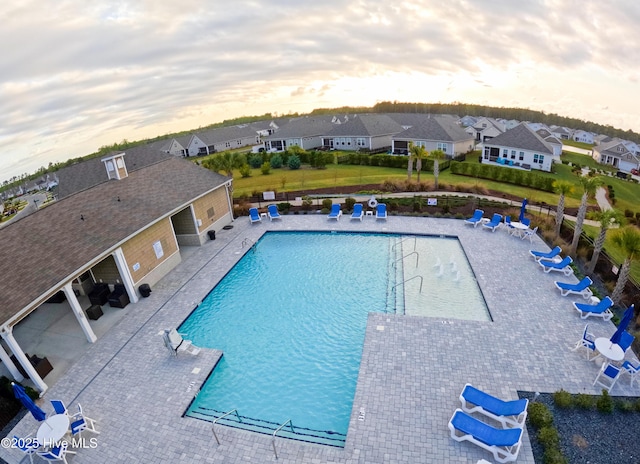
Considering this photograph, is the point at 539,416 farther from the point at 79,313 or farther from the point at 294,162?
the point at 294,162

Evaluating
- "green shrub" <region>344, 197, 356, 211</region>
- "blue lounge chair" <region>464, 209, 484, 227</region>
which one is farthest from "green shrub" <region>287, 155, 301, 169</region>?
"blue lounge chair" <region>464, 209, 484, 227</region>

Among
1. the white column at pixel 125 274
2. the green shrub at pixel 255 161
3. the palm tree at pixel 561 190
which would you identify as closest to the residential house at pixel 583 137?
the green shrub at pixel 255 161

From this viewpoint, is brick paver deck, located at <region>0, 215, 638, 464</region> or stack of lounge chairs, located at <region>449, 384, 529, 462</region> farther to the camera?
brick paver deck, located at <region>0, 215, 638, 464</region>

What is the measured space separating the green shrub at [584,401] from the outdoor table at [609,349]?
1675mm

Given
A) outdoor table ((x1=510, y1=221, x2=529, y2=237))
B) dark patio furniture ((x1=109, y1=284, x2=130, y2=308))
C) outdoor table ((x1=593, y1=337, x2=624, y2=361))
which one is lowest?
outdoor table ((x1=593, y1=337, x2=624, y2=361))

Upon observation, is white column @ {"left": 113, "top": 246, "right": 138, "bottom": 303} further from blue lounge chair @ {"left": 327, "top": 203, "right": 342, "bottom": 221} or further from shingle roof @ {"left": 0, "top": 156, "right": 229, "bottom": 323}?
blue lounge chair @ {"left": 327, "top": 203, "right": 342, "bottom": 221}

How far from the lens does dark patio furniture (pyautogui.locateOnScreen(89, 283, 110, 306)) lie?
1591 cm

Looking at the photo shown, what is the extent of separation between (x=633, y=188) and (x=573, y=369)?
44.7 m

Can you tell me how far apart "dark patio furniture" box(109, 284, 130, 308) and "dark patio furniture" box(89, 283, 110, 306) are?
15.6 inches

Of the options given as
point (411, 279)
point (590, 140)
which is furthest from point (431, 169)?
point (590, 140)

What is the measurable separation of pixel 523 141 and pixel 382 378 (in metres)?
43.7

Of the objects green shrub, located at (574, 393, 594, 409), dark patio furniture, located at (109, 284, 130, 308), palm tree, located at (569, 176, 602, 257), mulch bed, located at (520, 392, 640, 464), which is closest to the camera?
mulch bed, located at (520, 392, 640, 464)

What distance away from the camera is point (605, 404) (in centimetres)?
966

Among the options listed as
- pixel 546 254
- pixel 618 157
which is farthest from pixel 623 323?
pixel 618 157
